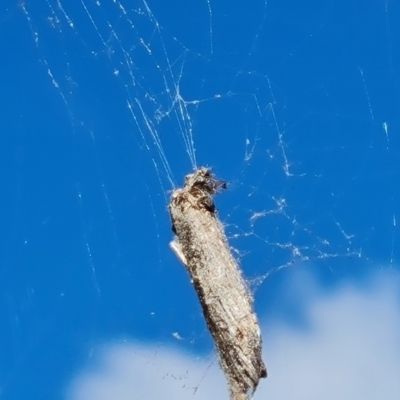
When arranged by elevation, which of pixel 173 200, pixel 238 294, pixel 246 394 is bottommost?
pixel 246 394

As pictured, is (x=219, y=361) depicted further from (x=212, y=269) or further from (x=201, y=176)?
(x=201, y=176)

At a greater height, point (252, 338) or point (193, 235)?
point (193, 235)

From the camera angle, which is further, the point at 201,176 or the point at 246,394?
the point at 201,176

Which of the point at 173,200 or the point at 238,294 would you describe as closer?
the point at 238,294

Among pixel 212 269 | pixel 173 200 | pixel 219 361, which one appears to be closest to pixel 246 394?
pixel 219 361

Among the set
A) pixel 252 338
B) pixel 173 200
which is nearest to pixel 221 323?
pixel 252 338

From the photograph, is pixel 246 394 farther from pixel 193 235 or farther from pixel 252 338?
pixel 193 235
